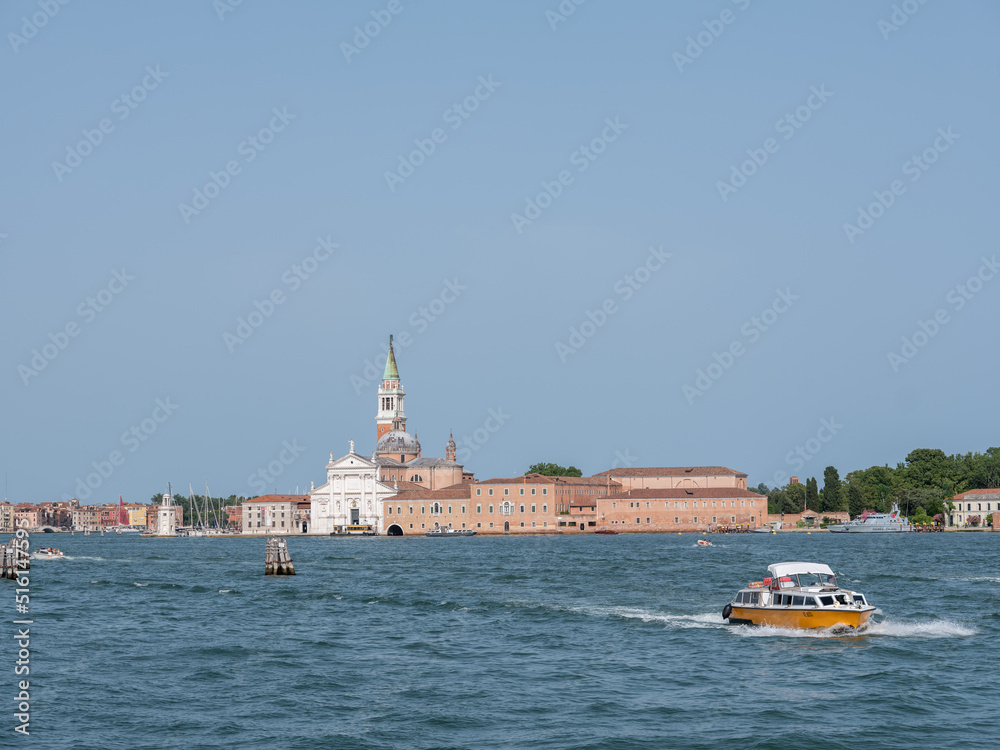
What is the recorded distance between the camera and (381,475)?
461ft

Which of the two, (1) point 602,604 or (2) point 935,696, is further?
(1) point 602,604

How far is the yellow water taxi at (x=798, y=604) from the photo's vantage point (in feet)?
94.8

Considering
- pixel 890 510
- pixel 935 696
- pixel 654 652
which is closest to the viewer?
pixel 935 696

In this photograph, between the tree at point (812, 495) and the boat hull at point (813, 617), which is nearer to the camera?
the boat hull at point (813, 617)

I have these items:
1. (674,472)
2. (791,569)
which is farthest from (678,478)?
(791,569)

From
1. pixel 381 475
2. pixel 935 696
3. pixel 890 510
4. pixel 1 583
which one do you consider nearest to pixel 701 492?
pixel 890 510

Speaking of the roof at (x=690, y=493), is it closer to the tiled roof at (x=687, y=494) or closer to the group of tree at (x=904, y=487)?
the tiled roof at (x=687, y=494)

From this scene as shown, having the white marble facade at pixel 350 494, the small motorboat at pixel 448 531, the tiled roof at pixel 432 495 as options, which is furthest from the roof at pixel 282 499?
the small motorboat at pixel 448 531

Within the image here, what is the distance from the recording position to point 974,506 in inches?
4936

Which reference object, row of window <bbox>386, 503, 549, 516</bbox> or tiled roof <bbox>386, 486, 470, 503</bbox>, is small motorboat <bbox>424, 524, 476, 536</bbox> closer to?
row of window <bbox>386, 503, 549, 516</bbox>

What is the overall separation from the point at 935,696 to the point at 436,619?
646 inches

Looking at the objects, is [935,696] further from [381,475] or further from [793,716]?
[381,475]

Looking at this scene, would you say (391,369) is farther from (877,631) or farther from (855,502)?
(877,631)

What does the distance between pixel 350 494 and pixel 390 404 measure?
61.9 feet
